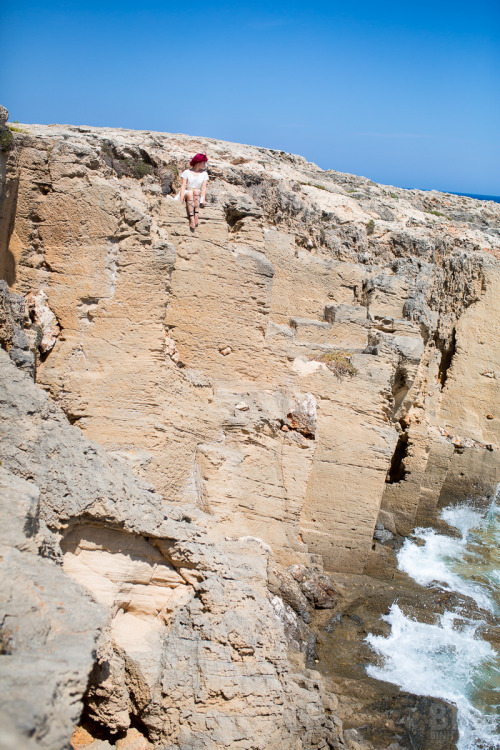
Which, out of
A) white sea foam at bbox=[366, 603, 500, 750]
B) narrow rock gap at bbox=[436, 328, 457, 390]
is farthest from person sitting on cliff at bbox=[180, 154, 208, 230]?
narrow rock gap at bbox=[436, 328, 457, 390]

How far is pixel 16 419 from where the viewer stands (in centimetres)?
483

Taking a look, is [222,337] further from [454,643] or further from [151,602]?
[454,643]

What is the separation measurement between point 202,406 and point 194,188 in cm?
271

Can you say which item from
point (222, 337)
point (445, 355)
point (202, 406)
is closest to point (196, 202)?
point (222, 337)

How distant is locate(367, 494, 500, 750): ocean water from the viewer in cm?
668

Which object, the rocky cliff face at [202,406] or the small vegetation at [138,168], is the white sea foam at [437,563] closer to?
the rocky cliff face at [202,406]

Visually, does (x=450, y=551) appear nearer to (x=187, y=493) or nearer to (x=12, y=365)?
(x=187, y=493)

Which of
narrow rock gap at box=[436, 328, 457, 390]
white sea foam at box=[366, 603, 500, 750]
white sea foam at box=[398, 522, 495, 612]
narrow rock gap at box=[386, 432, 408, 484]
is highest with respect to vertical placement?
narrow rock gap at box=[436, 328, 457, 390]

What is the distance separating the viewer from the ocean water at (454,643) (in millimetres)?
6680

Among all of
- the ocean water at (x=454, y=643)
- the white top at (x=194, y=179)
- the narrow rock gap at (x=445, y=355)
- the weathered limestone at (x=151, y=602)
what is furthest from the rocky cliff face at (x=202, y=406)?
the narrow rock gap at (x=445, y=355)

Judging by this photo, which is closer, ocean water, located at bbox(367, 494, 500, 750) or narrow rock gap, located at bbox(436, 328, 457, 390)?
ocean water, located at bbox(367, 494, 500, 750)

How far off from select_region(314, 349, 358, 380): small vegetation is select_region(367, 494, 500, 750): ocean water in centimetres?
323

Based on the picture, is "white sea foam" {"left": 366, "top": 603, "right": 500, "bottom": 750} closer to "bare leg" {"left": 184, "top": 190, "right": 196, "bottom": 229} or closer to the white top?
"bare leg" {"left": 184, "top": 190, "right": 196, "bottom": 229}

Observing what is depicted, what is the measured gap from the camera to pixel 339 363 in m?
7.94
